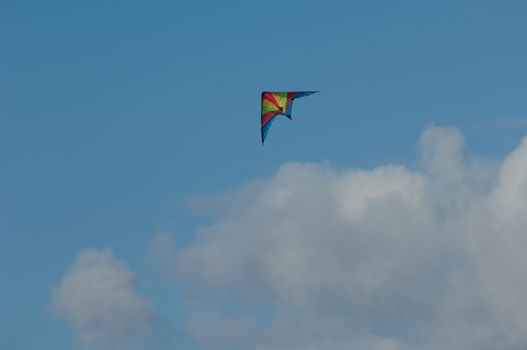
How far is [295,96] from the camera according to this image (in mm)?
174875

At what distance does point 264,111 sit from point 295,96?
6.11 metres

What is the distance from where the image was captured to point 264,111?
584ft

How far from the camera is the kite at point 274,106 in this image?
578ft

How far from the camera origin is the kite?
176125 mm

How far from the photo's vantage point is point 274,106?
582 feet
